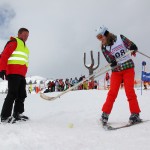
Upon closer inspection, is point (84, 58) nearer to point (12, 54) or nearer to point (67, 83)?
point (67, 83)

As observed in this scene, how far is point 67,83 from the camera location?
22.0 metres

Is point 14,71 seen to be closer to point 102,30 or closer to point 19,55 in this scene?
point 19,55

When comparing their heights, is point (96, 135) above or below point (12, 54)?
below

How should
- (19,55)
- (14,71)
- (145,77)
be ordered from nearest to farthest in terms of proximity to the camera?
(14,71) < (19,55) < (145,77)

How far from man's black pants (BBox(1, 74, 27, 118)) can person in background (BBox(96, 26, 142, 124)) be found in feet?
5.26

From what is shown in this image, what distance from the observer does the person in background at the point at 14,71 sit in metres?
5.04

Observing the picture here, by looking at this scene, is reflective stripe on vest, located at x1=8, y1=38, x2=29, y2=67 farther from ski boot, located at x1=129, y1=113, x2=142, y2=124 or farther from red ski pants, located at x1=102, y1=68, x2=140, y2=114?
ski boot, located at x1=129, y1=113, x2=142, y2=124

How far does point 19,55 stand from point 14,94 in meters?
0.73

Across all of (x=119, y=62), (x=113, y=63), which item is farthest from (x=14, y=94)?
(x=119, y=62)

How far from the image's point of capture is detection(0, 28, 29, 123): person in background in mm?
5043

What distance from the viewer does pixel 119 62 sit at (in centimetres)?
507

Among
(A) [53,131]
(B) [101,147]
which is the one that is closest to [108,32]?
(A) [53,131]

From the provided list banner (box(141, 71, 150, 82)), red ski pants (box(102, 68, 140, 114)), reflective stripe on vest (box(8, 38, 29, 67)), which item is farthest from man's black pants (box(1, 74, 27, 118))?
banner (box(141, 71, 150, 82))

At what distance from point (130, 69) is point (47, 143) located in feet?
7.68
